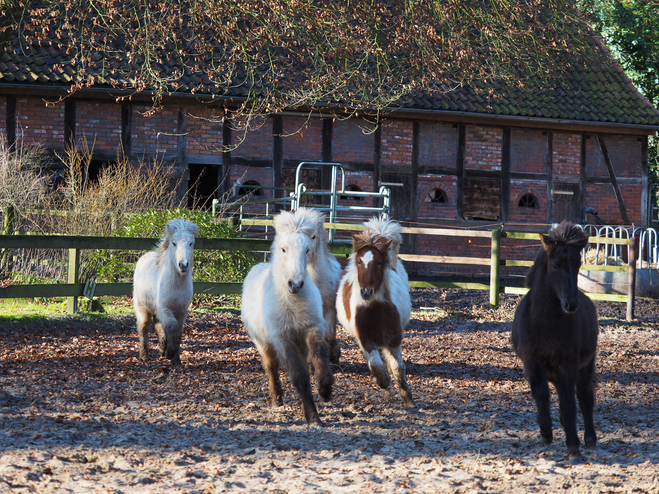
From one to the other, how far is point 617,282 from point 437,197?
6080 mm

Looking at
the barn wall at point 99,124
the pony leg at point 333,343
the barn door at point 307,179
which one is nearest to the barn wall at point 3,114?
the barn wall at point 99,124

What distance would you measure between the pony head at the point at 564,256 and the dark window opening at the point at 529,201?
15.8m

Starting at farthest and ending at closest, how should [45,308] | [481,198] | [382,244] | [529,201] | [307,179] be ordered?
[529,201] → [481,198] → [307,179] → [45,308] → [382,244]

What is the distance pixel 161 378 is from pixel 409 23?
5.45 m

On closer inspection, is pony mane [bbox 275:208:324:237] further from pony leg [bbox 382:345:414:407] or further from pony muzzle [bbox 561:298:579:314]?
pony muzzle [bbox 561:298:579:314]

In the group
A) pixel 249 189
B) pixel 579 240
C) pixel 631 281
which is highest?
pixel 249 189

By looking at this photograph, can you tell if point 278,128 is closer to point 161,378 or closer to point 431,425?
point 161,378

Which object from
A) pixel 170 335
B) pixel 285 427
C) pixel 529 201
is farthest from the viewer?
pixel 529 201

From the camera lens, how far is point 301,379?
538 cm

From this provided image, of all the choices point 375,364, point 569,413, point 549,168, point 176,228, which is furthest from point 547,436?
point 549,168

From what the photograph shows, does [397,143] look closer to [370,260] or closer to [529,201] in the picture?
[529,201]

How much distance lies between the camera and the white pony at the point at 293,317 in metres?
5.38

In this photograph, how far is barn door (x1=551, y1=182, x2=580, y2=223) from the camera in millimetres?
20219

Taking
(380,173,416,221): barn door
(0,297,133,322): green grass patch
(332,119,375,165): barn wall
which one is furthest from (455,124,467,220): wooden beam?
(0,297,133,322): green grass patch
